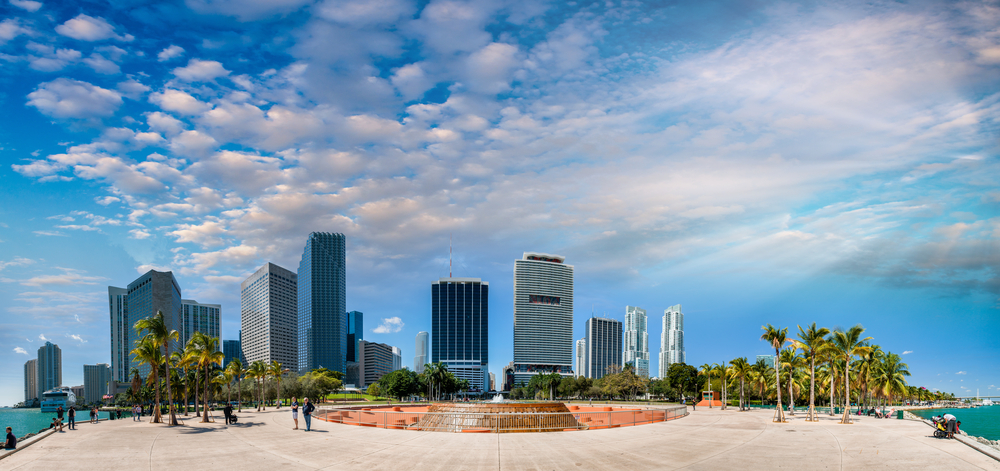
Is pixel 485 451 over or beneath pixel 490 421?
over

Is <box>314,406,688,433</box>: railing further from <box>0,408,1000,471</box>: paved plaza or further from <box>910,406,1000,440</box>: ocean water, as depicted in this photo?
<box>910,406,1000,440</box>: ocean water

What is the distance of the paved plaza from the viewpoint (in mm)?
17578

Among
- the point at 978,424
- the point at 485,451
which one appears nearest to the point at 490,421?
the point at 485,451

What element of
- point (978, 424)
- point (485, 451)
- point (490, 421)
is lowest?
point (978, 424)

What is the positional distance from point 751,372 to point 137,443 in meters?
62.5

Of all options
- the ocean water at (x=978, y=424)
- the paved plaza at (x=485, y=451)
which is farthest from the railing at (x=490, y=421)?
the ocean water at (x=978, y=424)

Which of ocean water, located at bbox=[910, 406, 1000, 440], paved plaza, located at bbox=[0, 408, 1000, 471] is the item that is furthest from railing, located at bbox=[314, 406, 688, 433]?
ocean water, located at bbox=[910, 406, 1000, 440]

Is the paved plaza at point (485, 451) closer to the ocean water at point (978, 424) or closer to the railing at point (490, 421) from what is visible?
the railing at point (490, 421)

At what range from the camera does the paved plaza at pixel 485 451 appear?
57.7ft

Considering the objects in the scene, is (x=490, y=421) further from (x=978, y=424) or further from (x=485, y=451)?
(x=978, y=424)

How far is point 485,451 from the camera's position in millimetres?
20266

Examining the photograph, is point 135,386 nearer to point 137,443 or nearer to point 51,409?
point 137,443

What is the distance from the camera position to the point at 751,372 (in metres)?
64.1

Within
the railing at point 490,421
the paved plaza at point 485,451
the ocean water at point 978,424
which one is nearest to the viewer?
the paved plaza at point 485,451
